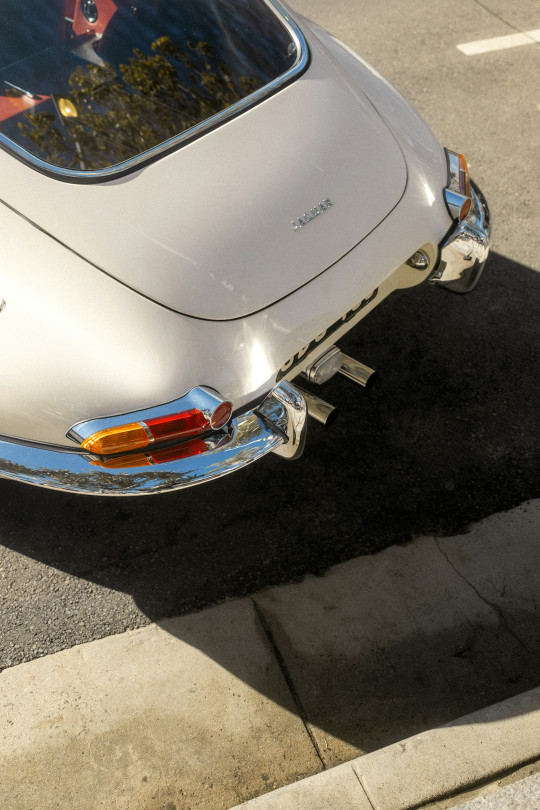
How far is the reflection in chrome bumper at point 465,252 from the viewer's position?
338 cm

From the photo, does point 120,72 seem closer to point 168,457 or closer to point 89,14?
point 89,14

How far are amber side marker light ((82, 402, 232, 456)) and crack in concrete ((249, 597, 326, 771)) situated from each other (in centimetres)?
99

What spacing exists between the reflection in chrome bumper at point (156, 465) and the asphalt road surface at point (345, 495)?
733 mm

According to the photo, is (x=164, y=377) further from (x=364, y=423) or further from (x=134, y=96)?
(x=364, y=423)

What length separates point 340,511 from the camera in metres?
3.53

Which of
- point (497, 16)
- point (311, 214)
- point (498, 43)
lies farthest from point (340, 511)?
point (497, 16)

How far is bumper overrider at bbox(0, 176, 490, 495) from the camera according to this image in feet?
8.71

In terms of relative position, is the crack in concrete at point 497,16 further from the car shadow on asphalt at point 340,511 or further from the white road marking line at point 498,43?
the car shadow on asphalt at point 340,511

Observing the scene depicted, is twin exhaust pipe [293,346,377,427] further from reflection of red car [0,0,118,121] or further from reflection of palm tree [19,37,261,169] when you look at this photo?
reflection of red car [0,0,118,121]

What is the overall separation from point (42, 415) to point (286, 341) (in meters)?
0.93

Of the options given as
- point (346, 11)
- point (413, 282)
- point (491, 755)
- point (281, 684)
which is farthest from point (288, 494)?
point (346, 11)

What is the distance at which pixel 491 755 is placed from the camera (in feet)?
9.39

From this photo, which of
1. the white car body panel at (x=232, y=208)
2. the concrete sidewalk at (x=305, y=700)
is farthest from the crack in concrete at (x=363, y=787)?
the white car body panel at (x=232, y=208)

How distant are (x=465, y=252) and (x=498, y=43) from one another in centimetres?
421
